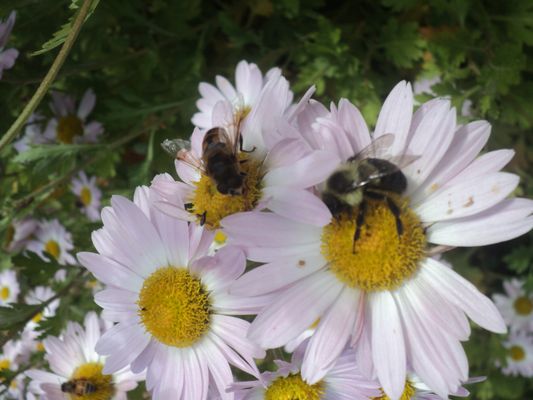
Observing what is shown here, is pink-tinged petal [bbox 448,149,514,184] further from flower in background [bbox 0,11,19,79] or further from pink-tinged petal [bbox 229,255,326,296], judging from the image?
flower in background [bbox 0,11,19,79]

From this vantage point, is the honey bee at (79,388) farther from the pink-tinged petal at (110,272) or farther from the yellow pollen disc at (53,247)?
the yellow pollen disc at (53,247)

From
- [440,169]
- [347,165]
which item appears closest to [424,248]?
[440,169]

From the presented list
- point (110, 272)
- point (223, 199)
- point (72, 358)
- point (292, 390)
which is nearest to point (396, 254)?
point (223, 199)

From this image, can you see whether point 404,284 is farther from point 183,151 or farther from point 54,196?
point 54,196

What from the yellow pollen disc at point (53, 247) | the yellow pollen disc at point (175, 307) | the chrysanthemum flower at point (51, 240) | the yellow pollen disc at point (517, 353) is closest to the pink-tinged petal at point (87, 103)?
the chrysanthemum flower at point (51, 240)

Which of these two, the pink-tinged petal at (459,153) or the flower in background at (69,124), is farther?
the flower in background at (69,124)

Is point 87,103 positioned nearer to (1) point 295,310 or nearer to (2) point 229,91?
(2) point 229,91
